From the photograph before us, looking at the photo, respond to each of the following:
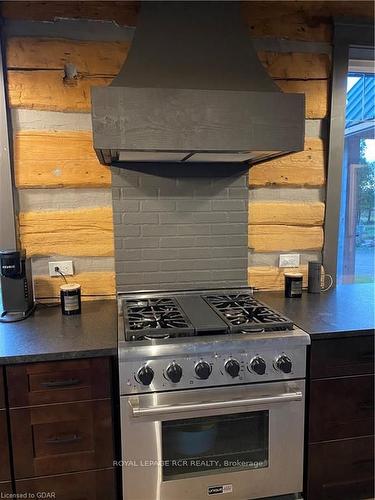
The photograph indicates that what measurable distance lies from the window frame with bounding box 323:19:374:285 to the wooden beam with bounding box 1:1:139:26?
1184 mm

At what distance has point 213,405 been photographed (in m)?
1.50

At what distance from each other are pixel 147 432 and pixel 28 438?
47 cm

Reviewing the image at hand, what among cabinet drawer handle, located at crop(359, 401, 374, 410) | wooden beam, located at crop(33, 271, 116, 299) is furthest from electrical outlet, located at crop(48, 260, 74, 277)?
cabinet drawer handle, located at crop(359, 401, 374, 410)

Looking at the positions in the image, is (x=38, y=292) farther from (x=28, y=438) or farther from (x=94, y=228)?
(x=28, y=438)

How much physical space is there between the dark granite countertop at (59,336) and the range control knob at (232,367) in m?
0.46

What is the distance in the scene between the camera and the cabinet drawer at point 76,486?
151 centimetres

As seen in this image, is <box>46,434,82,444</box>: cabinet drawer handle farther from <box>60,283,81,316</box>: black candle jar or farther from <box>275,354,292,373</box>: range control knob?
<box>275,354,292,373</box>: range control knob

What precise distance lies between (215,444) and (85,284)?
1079mm

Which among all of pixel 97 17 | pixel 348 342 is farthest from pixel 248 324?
pixel 97 17

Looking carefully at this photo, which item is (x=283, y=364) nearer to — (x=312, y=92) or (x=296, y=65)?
(x=312, y=92)

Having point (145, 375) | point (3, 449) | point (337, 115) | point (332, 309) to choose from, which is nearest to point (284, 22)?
point (337, 115)

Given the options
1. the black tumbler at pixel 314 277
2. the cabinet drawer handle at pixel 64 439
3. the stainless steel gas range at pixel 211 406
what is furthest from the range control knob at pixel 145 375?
the black tumbler at pixel 314 277

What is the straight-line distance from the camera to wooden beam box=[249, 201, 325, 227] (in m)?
2.22

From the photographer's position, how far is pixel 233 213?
2.17m
